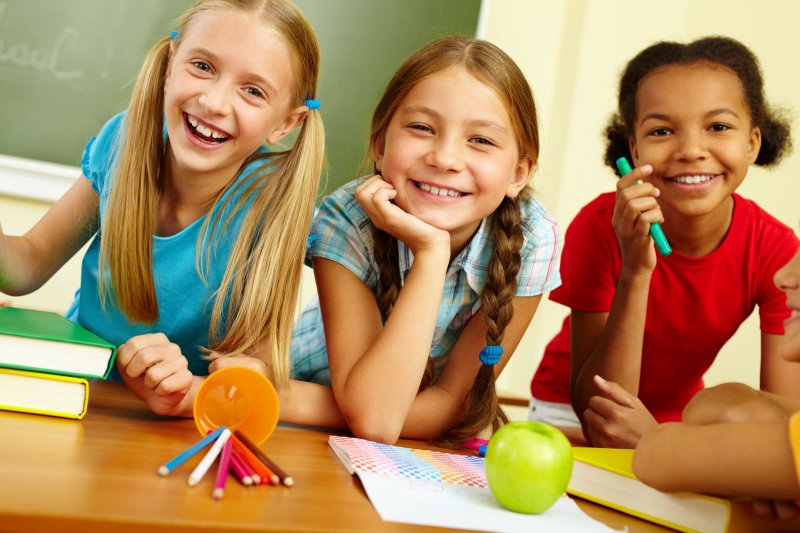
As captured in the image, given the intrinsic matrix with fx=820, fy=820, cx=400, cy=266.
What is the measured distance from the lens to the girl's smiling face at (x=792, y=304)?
76 centimetres

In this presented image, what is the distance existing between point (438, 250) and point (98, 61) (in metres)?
1.43

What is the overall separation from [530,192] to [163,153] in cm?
60

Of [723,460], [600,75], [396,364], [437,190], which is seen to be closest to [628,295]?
[437,190]

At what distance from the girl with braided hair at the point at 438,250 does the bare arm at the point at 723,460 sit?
1.21 feet

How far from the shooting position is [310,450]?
86 centimetres

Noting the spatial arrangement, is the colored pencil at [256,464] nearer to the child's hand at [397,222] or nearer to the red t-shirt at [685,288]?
the child's hand at [397,222]

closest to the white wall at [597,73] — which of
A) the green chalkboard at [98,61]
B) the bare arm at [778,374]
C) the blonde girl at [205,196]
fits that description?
the green chalkboard at [98,61]

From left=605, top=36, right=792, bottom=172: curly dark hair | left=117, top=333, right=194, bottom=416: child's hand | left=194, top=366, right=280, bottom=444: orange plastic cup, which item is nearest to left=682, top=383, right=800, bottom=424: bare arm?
left=194, top=366, right=280, bottom=444: orange plastic cup

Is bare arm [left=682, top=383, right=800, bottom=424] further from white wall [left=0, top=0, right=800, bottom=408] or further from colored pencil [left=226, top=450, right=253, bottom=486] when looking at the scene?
white wall [left=0, top=0, right=800, bottom=408]

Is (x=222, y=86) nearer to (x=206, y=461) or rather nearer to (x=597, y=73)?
(x=206, y=461)

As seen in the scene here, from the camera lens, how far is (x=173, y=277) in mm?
1318

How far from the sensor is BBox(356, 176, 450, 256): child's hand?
3.71ft

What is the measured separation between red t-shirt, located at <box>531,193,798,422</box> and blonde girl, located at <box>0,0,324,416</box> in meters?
0.64

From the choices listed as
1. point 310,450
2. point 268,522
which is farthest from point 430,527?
point 310,450
